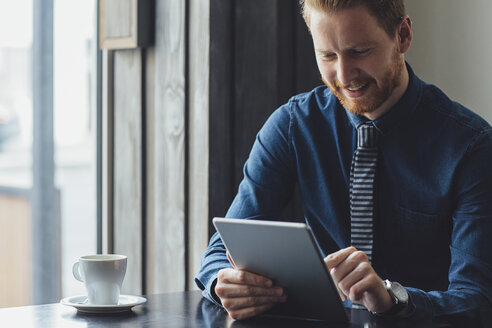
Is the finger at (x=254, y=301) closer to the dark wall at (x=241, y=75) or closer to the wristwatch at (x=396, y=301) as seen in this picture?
the wristwatch at (x=396, y=301)

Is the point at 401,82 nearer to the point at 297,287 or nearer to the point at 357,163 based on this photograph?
the point at 357,163

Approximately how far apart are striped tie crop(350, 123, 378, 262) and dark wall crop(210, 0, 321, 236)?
581 mm

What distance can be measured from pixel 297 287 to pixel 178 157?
3.37ft

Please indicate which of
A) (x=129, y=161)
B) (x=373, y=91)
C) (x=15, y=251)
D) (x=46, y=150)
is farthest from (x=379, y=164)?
(x=15, y=251)

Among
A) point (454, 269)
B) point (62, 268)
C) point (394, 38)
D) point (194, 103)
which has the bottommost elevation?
point (62, 268)

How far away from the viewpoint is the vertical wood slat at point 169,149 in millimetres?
2217

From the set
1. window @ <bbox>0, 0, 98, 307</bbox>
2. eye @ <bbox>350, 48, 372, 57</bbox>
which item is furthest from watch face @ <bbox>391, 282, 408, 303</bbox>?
window @ <bbox>0, 0, 98, 307</bbox>

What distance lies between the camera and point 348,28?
1.64 meters

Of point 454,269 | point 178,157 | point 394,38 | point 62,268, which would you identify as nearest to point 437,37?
point 394,38

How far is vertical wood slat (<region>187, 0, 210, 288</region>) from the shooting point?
2158mm

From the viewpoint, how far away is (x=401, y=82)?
1730 mm

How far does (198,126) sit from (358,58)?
0.66 m

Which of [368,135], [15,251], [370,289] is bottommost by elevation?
[15,251]

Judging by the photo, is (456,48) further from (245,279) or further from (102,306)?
(102,306)
